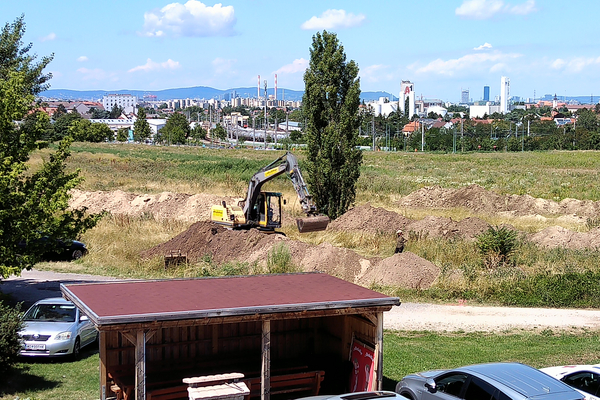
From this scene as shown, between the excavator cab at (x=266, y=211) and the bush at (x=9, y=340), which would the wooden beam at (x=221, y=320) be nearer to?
the bush at (x=9, y=340)

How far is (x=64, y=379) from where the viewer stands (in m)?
14.2

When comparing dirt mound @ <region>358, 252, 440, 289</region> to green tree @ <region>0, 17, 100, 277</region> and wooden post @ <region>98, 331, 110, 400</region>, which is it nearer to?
green tree @ <region>0, 17, 100, 277</region>

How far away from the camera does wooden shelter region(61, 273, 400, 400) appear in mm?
10703

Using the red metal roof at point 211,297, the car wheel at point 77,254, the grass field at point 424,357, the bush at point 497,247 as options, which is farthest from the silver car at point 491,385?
the car wheel at point 77,254

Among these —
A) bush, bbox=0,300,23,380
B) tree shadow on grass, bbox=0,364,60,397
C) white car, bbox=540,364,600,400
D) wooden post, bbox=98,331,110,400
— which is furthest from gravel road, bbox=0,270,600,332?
wooden post, bbox=98,331,110,400

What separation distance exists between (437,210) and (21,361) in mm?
34921

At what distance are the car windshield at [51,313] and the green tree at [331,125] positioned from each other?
2093 cm

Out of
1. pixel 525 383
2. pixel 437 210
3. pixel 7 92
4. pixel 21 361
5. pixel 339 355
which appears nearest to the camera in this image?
pixel 525 383

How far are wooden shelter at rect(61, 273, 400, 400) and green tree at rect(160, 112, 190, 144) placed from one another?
142m

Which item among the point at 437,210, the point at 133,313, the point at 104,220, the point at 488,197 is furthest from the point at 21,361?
the point at 488,197

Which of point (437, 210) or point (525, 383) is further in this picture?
point (437, 210)

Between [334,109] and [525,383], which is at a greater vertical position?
[334,109]

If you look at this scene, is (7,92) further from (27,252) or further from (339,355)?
(339,355)

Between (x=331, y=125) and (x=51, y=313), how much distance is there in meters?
22.3
